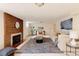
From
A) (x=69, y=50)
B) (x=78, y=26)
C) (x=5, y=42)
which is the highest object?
(x=78, y=26)

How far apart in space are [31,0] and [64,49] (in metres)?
4.09

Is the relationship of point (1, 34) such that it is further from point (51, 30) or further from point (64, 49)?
point (51, 30)

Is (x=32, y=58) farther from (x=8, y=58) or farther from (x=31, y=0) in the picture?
(x=31, y=0)

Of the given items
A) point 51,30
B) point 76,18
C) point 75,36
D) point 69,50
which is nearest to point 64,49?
point 69,50

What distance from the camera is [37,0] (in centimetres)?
219

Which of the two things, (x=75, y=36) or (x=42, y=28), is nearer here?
(x=75, y=36)

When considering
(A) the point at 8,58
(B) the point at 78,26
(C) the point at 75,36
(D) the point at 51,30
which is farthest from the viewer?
(D) the point at 51,30

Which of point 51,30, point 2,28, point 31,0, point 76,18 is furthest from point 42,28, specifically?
point 31,0

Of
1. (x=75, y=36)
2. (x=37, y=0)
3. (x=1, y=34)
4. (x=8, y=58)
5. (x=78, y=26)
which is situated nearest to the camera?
(x=8, y=58)

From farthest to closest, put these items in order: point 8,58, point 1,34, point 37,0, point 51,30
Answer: point 51,30 → point 1,34 → point 37,0 → point 8,58

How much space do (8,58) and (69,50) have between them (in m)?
4.62

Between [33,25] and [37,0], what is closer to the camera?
[37,0]

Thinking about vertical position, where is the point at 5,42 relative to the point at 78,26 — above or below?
below

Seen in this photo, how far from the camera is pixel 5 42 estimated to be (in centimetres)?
570
